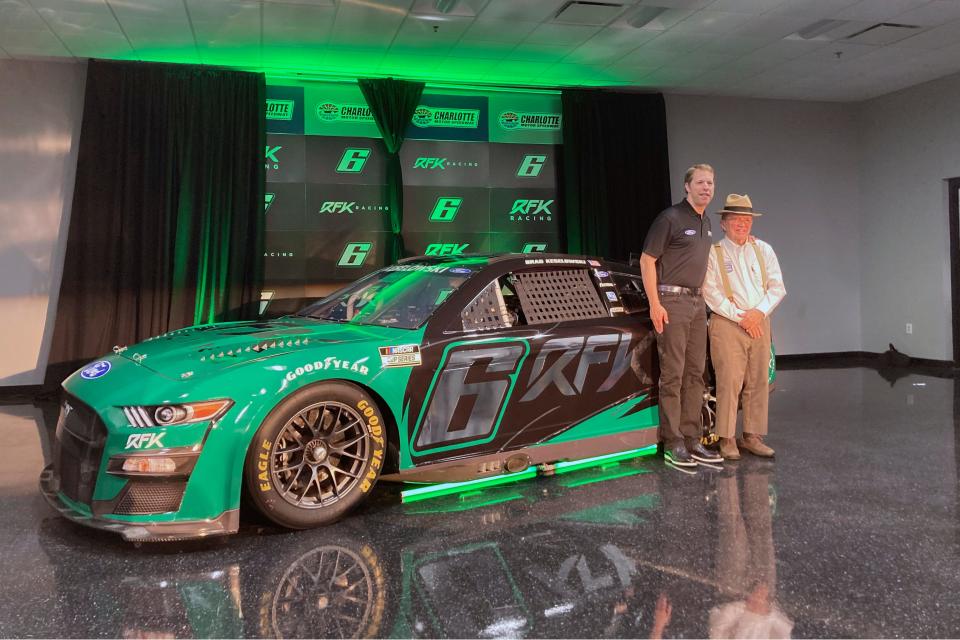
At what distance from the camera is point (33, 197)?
6801 mm

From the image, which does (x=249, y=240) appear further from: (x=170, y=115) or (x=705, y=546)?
(x=705, y=546)

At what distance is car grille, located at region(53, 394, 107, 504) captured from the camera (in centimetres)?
262

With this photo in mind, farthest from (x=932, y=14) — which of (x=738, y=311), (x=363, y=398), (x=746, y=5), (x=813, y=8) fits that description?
(x=363, y=398)

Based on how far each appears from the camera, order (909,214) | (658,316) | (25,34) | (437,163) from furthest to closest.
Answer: (909,214) → (437,163) → (25,34) → (658,316)

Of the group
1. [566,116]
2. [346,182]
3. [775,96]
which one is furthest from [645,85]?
[346,182]

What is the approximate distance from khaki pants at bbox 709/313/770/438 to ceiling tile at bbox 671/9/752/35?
3.20 m

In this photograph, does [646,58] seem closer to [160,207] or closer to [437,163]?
[437,163]

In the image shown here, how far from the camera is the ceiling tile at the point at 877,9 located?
5.71 metres

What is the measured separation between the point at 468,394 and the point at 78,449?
5.35ft

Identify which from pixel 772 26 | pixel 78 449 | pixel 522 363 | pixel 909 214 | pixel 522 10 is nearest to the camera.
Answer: pixel 78 449

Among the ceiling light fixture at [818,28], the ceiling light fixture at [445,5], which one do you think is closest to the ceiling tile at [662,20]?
the ceiling light fixture at [818,28]

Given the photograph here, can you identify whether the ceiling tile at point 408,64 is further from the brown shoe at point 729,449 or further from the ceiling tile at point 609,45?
the brown shoe at point 729,449

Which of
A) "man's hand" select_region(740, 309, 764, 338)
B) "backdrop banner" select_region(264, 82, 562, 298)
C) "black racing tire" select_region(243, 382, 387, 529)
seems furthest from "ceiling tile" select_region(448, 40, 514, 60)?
"black racing tire" select_region(243, 382, 387, 529)

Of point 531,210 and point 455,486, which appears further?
point 531,210
